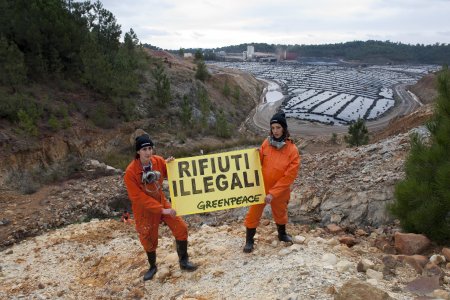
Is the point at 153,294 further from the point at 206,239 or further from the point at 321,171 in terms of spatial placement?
the point at 321,171

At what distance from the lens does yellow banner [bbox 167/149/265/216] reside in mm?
4938

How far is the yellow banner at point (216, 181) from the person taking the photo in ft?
16.2

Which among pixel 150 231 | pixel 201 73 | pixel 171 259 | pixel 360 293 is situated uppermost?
pixel 201 73

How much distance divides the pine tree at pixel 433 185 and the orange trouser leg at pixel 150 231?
3339 mm

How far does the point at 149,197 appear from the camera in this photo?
14.7 feet

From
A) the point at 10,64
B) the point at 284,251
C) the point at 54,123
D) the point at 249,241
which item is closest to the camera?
the point at 284,251

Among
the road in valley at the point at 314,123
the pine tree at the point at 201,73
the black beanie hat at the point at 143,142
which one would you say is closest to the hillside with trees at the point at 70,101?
the black beanie hat at the point at 143,142

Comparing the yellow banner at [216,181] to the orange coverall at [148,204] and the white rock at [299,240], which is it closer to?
the orange coverall at [148,204]

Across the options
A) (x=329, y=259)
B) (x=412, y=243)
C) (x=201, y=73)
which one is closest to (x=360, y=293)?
(x=329, y=259)

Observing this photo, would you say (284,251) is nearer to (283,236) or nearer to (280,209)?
(283,236)

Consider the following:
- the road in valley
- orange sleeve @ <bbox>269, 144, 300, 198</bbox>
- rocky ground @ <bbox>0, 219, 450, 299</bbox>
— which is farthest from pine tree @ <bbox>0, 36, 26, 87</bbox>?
the road in valley

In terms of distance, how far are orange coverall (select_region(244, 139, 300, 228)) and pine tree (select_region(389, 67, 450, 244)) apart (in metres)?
1.67

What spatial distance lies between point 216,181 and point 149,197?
98cm

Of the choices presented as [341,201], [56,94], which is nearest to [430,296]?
[341,201]
